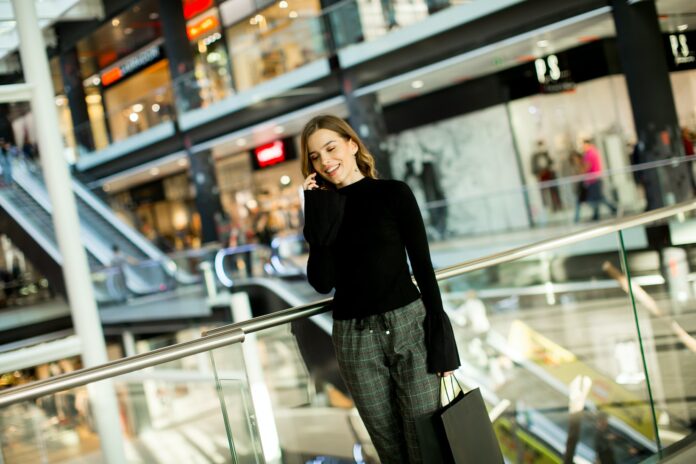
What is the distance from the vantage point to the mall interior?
8.83 feet

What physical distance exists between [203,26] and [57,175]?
22210 mm

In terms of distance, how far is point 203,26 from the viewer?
2483cm

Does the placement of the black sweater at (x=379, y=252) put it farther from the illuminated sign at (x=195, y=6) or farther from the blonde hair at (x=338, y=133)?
the illuminated sign at (x=195, y=6)

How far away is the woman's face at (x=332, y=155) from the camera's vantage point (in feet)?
7.51

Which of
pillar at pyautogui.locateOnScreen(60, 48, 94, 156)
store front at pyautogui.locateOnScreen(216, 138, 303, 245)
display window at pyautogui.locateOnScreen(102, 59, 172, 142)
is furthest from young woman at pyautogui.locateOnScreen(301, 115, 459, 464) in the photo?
pillar at pyautogui.locateOnScreen(60, 48, 94, 156)

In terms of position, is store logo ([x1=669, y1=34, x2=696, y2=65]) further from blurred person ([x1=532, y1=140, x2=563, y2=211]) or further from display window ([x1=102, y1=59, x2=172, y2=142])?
display window ([x1=102, y1=59, x2=172, y2=142])

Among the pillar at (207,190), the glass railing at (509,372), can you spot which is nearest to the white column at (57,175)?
the glass railing at (509,372)

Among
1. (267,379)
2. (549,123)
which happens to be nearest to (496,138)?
(549,123)

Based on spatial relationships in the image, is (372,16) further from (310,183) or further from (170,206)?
(170,206)

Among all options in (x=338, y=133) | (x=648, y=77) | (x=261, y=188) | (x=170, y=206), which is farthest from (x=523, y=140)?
(x=170, y=206)

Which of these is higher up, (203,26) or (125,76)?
(203,26)

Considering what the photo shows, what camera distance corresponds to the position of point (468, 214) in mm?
13375

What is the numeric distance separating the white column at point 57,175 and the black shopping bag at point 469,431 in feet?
7.45

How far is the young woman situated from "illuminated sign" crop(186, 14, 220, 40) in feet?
75.5
